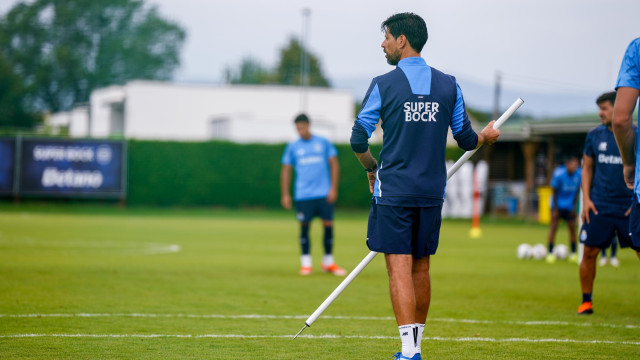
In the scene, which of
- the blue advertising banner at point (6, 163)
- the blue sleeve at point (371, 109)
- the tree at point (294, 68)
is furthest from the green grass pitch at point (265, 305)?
the tree at point (294, 68)

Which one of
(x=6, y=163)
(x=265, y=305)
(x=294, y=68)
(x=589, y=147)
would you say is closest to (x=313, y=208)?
(x=265, y=305)

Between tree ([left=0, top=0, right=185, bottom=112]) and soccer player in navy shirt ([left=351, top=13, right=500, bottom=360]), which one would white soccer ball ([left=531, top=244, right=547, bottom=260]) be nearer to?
soccer player in navy shirt ([left=351, top=13, right=500, bottom=360])

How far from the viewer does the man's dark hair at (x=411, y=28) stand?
579cm

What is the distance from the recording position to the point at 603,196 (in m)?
8.80

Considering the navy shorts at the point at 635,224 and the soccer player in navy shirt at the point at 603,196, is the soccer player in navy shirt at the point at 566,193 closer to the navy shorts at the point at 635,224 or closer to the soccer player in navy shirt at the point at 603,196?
the soccer player in navy shirt at the point at 603,196

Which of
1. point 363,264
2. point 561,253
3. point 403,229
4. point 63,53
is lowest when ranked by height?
point 561,253

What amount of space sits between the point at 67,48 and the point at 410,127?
62.4 m

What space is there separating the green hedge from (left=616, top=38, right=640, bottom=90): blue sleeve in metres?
29.0

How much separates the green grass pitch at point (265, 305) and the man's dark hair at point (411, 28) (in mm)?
2453

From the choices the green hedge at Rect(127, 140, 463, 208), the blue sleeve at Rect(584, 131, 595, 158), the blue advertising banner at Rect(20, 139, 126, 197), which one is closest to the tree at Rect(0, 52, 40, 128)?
the green hedge at Rect(127, 140, 463, 208)

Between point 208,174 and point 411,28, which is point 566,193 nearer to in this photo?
point 411,28

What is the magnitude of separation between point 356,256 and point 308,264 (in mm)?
3598

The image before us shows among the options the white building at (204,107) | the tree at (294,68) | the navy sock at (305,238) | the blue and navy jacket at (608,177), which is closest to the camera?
the blue and navy jacket at (608,177)

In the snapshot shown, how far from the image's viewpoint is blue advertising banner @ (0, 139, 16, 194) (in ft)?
107
